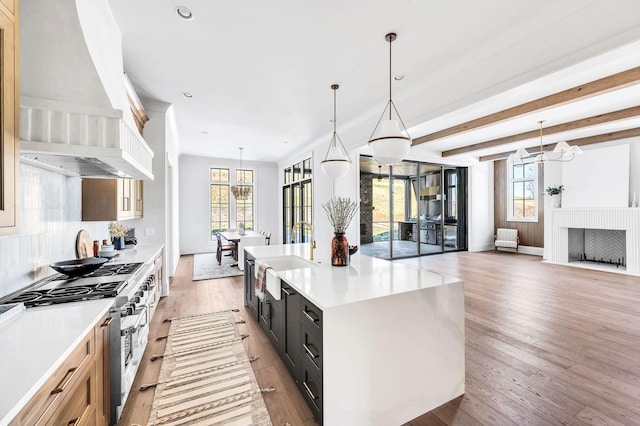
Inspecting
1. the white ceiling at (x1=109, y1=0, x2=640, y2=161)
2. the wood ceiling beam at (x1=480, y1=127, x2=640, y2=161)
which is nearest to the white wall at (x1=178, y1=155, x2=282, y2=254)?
the white ceiling at (x1=109, y1=0, x2=640, y2=161)

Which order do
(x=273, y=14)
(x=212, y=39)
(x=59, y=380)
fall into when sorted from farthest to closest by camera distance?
(x=212, y=39) → (x=273, y=14) → (x=59, y=380)

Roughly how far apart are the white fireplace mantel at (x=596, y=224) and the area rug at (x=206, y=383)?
774 centimetres

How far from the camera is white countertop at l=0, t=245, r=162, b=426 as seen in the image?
787mm

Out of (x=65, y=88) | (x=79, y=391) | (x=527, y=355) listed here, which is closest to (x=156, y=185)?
(x=65, y=88)

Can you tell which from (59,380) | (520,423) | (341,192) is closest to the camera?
(59,380)

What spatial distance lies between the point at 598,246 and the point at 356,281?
26.4 feet

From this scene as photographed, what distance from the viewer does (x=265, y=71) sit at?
3.37 metres

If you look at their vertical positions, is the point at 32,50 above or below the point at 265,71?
below

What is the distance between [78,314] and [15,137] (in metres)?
0.88

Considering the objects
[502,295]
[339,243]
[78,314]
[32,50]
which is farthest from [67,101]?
[502,295]

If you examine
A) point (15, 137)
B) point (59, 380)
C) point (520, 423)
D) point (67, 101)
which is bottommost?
point (520, 423)

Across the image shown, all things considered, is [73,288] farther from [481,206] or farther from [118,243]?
[481,206]

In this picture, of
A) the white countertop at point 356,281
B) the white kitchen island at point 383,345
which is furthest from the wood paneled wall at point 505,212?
the white kitchen island at point 383,345

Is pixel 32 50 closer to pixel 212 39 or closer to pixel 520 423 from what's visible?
pixel 212 39
